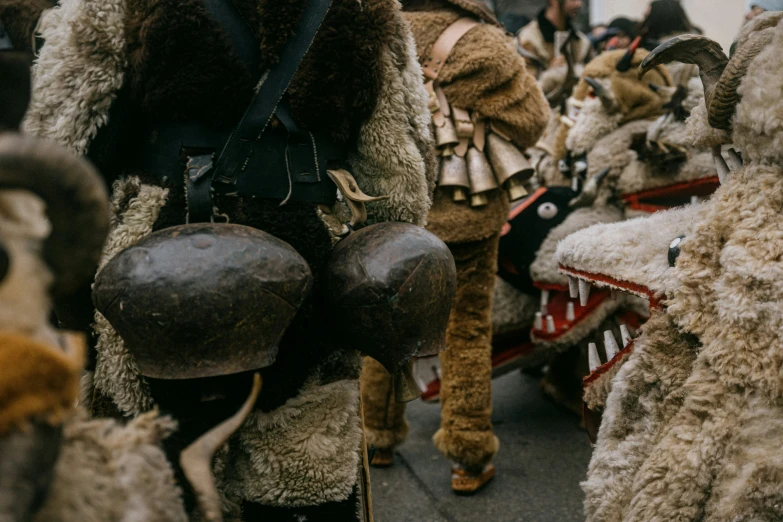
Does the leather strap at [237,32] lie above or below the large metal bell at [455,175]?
above

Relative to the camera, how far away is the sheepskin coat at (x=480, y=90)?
9.38 feet

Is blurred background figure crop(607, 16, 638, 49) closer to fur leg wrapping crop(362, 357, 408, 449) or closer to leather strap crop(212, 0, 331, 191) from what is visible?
fur leg wrapping crop(362, 357, 408, 449)

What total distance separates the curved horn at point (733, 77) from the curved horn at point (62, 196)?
4.19 ft

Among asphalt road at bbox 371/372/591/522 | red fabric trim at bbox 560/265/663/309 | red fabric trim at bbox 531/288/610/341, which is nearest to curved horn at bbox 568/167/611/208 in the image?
red fabric trim at bbox 531/288/610/341

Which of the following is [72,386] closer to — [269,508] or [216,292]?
[216,292]

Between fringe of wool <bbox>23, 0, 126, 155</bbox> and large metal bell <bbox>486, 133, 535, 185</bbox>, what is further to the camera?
large metal bell <bbox>486, 133, 535, 185</bbox>

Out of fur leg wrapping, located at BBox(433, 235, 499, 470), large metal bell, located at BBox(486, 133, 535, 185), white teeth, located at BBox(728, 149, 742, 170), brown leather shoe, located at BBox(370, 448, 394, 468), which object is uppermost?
white teeth, located at BBox(728, 149, 742, 170)

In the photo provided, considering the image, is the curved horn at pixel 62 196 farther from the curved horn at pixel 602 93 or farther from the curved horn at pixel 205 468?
the curved horn at pixel 602 93

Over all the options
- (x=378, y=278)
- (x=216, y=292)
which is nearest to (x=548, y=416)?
(x=378, y=278)

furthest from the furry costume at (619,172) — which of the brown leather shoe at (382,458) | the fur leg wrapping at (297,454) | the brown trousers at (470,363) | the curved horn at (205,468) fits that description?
the curved horn at (205,468)

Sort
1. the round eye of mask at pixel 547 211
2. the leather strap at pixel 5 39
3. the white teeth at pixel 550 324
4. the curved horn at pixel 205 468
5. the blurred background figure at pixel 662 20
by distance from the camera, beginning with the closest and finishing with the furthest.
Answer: the curved horn at pixel 205 468
the leather strap at pixel 5 39
the white teeth at pixel 550 324
the round eye of mask at pixel 547 211
the blurred background figure at pixel 662 20

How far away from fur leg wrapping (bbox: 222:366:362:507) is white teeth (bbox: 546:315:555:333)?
2050mm

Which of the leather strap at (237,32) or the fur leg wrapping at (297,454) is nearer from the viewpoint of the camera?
the leather strap at (237,32)

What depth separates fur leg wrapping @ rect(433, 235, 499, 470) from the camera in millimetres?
3090
